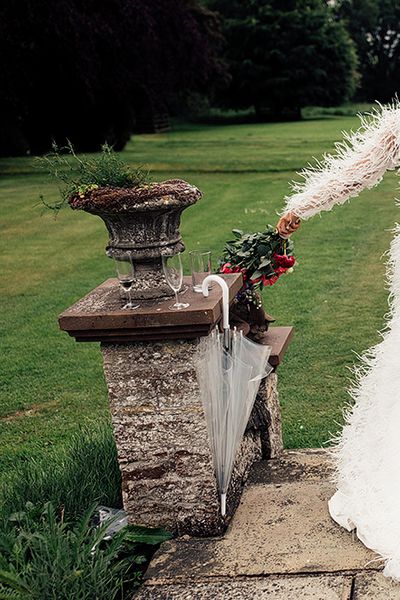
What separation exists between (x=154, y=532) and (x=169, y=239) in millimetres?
1194

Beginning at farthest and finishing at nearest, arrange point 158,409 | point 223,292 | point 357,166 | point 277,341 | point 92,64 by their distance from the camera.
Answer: point 92,64 < point 277,341 < point 357,166 < point 223,292 < point 158,409

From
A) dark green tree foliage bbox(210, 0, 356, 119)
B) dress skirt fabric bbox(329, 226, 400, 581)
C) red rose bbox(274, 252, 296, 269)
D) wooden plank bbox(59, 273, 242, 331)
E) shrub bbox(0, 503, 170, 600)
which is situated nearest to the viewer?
shrub bbox(0, 503, 170, 600)

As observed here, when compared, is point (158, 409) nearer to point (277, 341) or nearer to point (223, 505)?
point (223, 505)

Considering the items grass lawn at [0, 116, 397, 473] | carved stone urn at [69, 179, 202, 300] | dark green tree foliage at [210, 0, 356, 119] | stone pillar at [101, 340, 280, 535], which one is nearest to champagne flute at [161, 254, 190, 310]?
carved stone urn at [69, 179, 202, 300]

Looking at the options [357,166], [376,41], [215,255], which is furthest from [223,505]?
[376,41]

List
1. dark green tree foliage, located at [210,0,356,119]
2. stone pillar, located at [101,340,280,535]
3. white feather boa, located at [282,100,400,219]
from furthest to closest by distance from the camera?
dark green tree foliage, located at [210,0,356,119] < white feather boa, located at [282,100,400,219] < stone pillar, located at [101,340,280,535]

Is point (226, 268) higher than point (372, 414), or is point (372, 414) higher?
point (226, 268)

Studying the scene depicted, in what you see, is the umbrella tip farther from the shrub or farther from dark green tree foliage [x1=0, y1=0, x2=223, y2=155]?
dark green tree foliage [x1=0, y1=0, x2=223, y2=155]

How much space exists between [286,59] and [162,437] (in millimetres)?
47694

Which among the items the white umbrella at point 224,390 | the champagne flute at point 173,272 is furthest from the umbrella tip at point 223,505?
the champagne flute at point 173,272

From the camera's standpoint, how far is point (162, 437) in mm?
3570

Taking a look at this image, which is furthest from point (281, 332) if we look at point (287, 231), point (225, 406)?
point (225, 406)

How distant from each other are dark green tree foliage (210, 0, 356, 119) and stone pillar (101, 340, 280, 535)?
152 ft

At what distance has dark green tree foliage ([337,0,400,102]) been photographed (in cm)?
6681
